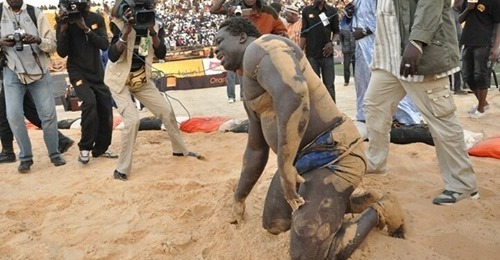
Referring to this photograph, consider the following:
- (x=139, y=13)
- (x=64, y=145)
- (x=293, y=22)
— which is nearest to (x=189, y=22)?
(x=293, y=22)

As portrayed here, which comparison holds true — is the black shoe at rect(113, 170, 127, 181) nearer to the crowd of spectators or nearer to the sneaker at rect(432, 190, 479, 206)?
the sneaker at rect(432, 190, 479, 206)

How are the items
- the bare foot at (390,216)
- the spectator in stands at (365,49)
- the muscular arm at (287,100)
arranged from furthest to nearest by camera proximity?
the spectator in stands at (365,49) → the bare foot at (390,216) → the muscular arm at (287,100)

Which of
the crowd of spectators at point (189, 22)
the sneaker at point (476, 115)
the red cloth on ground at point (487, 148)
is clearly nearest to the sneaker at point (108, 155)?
the red cloth on ground at point (487, 148)

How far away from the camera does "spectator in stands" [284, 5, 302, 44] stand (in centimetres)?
873

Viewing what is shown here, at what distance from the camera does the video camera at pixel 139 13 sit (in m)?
→ 4.54

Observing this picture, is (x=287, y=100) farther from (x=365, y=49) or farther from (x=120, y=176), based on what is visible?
(x=365, y=49)

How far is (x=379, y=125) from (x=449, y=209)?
2.84 feet

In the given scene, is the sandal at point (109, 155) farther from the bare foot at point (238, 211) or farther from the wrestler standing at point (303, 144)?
the wrestler standing at point (303, 144)

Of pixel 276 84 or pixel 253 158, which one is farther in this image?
pixel 253 158

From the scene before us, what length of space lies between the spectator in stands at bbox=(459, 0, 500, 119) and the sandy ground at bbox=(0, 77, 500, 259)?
91cm

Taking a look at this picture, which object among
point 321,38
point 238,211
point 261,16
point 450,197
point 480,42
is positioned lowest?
point 450,197

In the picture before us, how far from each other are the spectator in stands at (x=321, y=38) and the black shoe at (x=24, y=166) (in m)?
3.97

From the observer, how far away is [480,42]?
6.23 metres

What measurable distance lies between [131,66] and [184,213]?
1843 mm
